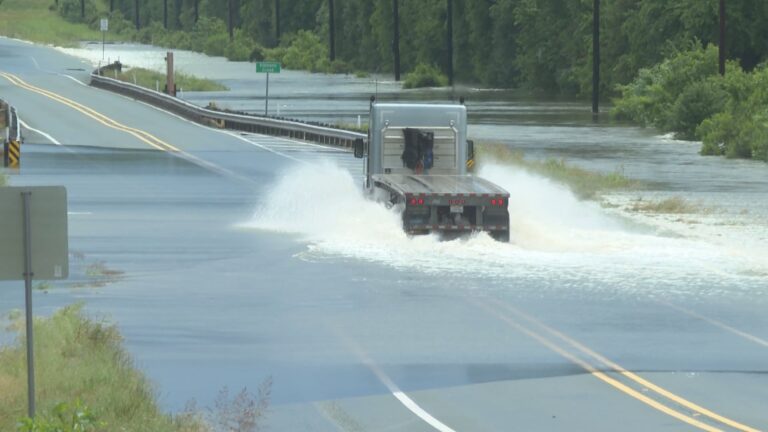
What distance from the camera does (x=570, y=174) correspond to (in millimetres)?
47125

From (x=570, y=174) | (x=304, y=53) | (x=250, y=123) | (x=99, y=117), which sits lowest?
(x=570, y=174)

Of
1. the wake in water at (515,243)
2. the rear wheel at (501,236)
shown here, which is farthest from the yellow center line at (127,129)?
the rear wheel at (501,236)

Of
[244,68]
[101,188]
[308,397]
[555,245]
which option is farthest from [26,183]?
[244,68]

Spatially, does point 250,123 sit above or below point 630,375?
above

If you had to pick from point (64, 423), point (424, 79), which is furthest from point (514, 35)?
point (64, 423)

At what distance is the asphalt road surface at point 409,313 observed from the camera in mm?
16625

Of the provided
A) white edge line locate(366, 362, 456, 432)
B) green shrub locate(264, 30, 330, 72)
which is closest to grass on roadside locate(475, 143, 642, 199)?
white edge line locate(366, 362, 456, 432)

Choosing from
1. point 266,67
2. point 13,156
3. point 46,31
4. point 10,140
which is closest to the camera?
point 13,156

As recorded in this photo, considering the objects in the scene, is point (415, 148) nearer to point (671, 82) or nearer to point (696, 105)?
point (696, 105)

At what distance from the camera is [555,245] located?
99.3ft

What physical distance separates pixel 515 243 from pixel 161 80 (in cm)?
7273

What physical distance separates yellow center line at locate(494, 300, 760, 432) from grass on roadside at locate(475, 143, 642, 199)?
64.8 feet

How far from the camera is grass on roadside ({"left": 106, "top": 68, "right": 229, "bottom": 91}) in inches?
3935

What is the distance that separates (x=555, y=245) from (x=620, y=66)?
67852 millimetres
